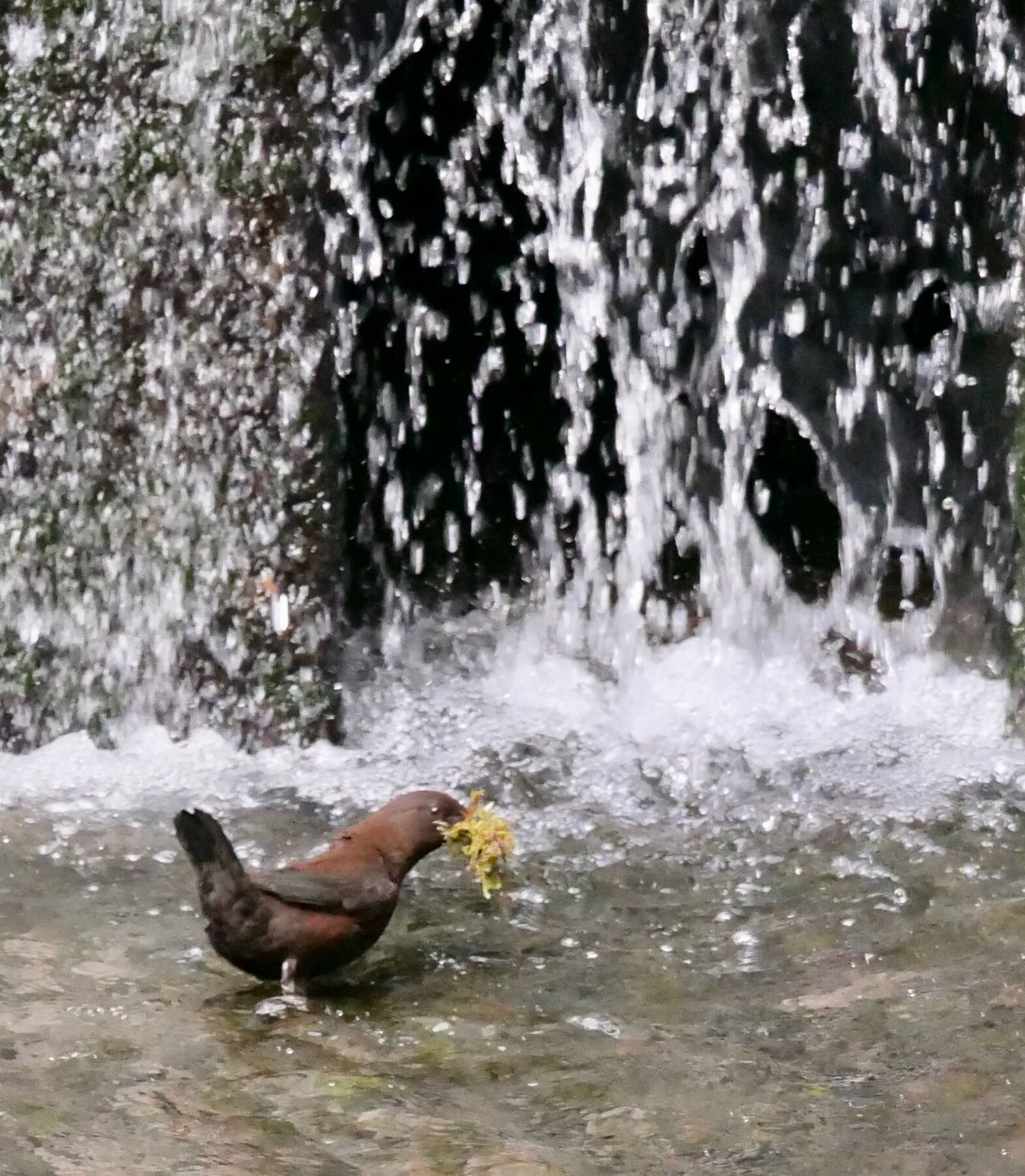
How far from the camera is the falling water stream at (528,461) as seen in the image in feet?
13.5

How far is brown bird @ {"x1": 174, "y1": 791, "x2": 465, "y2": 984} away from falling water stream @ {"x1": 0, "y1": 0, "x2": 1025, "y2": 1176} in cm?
26

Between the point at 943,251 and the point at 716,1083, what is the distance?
298cm

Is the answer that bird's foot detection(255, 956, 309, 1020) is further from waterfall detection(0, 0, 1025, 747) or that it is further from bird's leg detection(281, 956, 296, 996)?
waterfall detection(0, 0, 1025, 747)

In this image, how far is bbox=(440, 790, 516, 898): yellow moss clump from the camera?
3311 millimetres

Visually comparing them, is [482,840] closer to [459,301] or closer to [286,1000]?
[286,1000]

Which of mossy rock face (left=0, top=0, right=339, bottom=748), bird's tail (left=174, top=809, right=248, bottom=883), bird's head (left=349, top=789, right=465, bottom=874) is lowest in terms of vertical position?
bird's head (left=349, top=789, right=465, bottom=874)

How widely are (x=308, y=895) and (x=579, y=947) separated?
709mm

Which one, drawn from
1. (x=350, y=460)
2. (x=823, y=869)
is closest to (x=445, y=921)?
(x=823, y=869)

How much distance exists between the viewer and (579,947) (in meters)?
3.40

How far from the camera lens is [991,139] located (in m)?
4.70

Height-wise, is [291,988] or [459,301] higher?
[459,301]

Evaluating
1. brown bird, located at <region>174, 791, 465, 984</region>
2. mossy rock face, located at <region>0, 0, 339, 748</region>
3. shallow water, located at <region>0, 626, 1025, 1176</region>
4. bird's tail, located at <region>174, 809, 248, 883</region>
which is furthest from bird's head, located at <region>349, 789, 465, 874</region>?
mossy rock face, located at <region>0, 0, 339, 748</region>

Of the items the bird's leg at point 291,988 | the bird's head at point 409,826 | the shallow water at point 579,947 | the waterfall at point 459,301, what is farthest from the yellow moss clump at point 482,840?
the waterfall at point 459,301

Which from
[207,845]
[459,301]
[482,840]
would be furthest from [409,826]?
[459,301]
